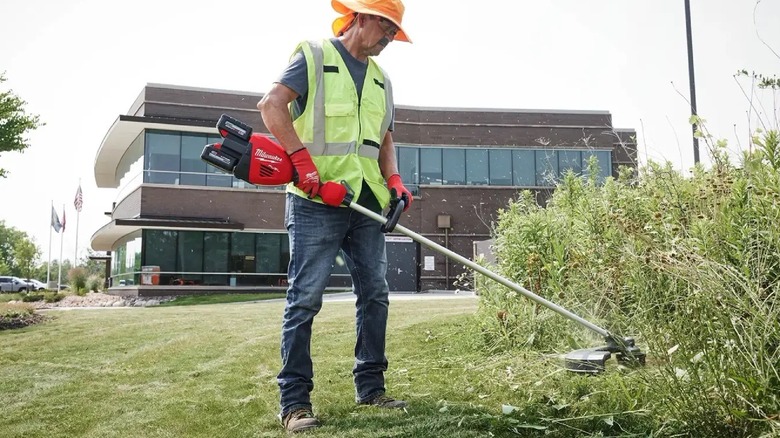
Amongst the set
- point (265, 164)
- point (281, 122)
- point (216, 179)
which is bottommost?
point (265, 164)

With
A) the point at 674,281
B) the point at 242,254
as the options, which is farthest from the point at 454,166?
the point at 674,281

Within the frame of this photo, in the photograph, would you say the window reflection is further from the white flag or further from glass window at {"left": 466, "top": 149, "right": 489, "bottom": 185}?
the white flag

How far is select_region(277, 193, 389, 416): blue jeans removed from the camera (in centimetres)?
338

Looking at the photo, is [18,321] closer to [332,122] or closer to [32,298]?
[332,122]

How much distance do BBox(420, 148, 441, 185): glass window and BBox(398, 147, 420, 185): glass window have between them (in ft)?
0.92

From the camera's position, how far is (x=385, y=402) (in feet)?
11.8

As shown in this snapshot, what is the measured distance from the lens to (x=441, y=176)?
1125 inches

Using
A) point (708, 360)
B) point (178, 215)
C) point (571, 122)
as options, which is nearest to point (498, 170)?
point (571, 122)

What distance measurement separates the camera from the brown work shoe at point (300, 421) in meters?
3.14

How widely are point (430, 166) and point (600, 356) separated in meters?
24.9

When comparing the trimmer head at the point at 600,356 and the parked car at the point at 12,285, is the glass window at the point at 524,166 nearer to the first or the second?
the trimmer head at the point at 600,356

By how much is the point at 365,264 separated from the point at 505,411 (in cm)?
113

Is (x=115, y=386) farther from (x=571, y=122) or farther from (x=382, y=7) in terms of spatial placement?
(x=571, y=122)

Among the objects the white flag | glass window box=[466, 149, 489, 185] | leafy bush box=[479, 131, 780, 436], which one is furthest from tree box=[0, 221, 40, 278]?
leafy bush box=[479, 131, 780, 436]
